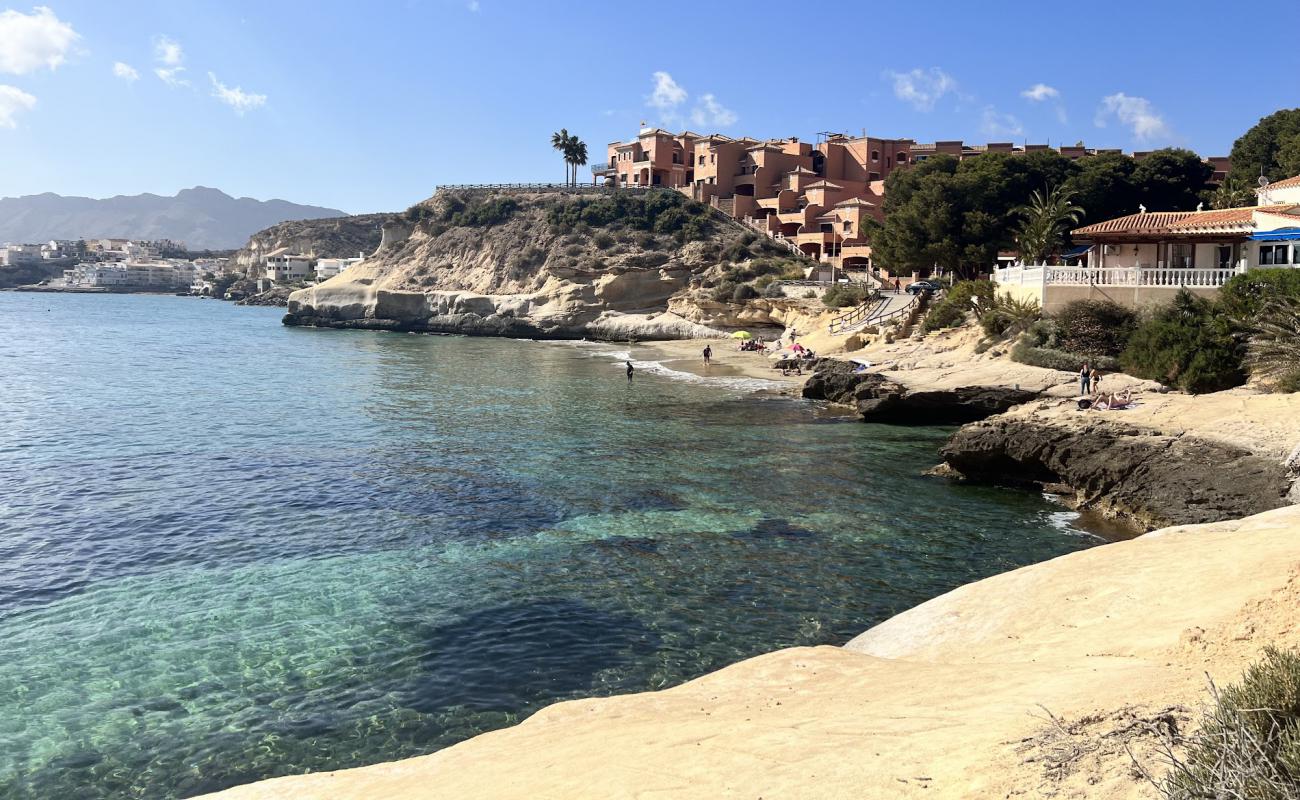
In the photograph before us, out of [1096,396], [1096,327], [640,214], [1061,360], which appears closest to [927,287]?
[1096,327]

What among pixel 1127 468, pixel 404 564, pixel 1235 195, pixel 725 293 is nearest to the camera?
pixel 404 564

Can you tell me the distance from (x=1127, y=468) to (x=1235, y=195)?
3641cm

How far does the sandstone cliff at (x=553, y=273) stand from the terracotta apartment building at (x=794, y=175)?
17.0ft

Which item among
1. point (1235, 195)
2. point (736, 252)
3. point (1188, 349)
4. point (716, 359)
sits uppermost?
point (736, 252)

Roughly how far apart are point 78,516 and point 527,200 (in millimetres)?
99067

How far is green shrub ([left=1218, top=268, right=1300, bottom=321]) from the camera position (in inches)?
1091

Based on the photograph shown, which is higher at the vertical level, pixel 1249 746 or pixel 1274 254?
pixel 1274 254

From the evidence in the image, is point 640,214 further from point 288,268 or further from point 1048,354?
point 288,268

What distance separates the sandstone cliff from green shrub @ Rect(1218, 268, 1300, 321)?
40629 mm

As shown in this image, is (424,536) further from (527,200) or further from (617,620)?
(527,200)

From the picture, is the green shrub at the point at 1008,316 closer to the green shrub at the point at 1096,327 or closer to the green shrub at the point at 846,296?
the green shrub at the point at 1096,327

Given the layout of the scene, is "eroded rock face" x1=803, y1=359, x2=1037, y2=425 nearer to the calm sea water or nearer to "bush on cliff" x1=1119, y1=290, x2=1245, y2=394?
the calm sea water

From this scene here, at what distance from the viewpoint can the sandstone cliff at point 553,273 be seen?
81.7m

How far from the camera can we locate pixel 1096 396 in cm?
2633
